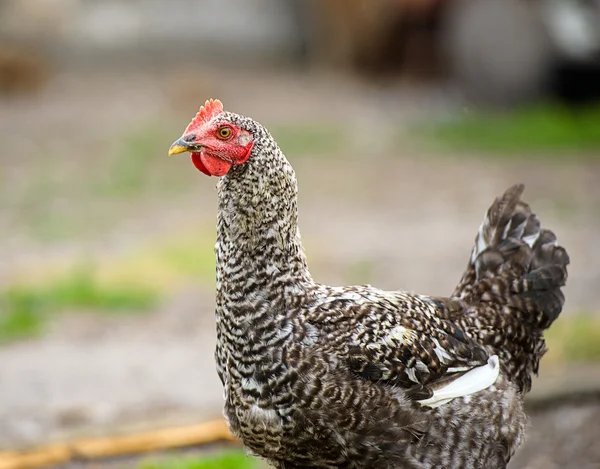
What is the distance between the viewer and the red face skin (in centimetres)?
363

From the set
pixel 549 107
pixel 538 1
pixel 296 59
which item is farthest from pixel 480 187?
pixel 296 59

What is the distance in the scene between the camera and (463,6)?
13602 millimetres

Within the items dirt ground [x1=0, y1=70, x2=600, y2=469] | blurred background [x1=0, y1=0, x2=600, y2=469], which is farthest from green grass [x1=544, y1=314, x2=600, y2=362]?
dirt ground [x1=0, y1=70, x2=600, y2=469]

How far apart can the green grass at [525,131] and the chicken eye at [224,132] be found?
812cm

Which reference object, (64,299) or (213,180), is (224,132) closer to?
(64,299)

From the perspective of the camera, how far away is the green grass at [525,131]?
37.6 feet

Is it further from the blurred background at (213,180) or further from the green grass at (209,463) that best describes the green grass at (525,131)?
the green grass at (209,463)

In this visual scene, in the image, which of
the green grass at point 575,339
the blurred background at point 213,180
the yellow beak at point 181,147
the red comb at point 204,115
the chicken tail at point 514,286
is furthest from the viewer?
the green grass at point 575,339

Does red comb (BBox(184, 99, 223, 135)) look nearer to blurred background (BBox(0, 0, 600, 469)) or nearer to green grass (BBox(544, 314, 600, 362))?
blurred background (BBox(0, 0, 600, 469))

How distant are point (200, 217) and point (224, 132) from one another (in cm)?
560

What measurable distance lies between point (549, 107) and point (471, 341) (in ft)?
30.5

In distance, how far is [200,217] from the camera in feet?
30.2

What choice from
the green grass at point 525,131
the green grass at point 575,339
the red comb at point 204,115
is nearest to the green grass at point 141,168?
the green grass at point 525,131

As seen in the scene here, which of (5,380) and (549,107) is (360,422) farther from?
(549,107)
